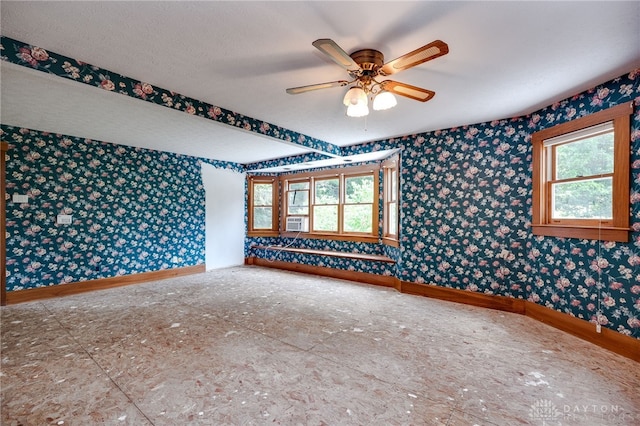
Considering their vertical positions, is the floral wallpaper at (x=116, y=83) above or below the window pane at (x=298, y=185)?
above

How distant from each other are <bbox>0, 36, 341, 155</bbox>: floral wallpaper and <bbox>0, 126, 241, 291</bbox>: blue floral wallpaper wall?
2.76 meters


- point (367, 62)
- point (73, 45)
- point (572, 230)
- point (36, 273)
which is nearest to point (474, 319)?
point (572, 230)

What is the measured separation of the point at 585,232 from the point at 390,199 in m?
2.80

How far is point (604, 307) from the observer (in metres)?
2.79

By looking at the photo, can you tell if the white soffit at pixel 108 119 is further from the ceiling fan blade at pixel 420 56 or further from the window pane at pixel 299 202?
the ceiling fan blade at pixel 420 56

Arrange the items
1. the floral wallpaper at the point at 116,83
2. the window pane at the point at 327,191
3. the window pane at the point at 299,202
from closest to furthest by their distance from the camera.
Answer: the floral wallpaper at the point at 116,83 < the window pane at the point at 327,191 < the window pane at the point at 299,202

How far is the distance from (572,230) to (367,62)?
9.20 ft

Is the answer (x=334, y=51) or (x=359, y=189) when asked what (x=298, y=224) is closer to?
(x=359, y=189)

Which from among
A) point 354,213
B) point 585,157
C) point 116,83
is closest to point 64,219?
point 116,83

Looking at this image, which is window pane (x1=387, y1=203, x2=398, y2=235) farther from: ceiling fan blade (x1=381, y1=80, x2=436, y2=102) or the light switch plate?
the light switch plate

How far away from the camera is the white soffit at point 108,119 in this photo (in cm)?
282

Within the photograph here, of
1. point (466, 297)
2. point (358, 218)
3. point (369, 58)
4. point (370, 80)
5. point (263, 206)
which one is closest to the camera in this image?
point (369, 58)

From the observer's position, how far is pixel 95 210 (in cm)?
481

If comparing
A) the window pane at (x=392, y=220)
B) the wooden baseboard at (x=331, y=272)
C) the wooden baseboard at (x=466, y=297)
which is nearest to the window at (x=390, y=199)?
the window pane at (x=392, y=220)
